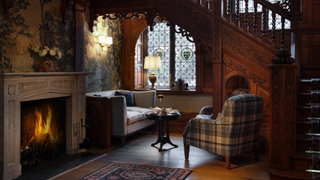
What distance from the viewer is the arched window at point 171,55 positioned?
8.03 metres

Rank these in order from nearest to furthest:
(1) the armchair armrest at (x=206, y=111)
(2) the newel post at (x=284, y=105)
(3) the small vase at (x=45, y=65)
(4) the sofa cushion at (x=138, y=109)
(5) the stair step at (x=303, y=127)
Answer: (2) the newel post at (x=284, y=105)
(5) the stair step at (x=303, y=127)
(3) the small vase at (x=45, y=65)
(1) the armchair armrest at (x=206, y=111)
(4) the sofa cushion at (x=138, y=109)

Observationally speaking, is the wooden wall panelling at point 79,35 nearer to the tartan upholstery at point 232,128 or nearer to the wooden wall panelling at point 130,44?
the wooden wall panelling at point 130,44

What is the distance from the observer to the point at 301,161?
12.4 feet

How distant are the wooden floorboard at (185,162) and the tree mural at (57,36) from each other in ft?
5.39

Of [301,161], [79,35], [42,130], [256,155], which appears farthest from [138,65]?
[301,161]

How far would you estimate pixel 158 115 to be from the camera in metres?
5.52

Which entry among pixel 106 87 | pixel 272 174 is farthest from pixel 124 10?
pixel 272 174

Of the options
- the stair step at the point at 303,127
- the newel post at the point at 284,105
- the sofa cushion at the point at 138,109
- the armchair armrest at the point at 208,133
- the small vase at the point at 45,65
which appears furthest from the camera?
the sofa cushion at the point at 138,109

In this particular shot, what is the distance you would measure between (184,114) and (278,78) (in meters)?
3.73

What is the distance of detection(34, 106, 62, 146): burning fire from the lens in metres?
4.81

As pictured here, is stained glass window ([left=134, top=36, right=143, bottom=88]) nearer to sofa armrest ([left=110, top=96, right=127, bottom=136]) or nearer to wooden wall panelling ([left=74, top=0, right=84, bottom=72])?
wooden wall panelling ([left=74, top=0, right=84, bottom=72])

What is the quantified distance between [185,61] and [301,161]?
472 cm

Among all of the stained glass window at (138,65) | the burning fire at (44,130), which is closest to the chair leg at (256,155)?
the burning fire at (44,130)

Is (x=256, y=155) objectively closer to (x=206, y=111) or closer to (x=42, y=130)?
(x=206, y=111)
